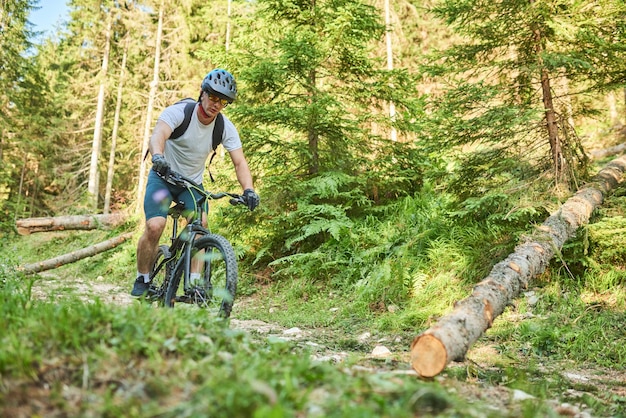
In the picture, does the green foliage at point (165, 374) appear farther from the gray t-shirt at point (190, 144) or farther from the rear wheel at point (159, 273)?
the gray t-shirt at point (190, 144)

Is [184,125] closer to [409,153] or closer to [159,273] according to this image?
[159,273]

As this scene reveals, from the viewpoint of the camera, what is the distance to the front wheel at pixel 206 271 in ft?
13.0

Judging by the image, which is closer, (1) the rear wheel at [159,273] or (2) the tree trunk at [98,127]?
(1) the rear wheel at [159,273]

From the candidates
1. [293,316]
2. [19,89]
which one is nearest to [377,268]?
[293,316]

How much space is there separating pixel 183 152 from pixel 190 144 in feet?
0.43

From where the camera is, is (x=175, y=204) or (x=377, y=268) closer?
(x=175, y=204)

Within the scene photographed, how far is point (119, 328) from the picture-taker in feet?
7.79

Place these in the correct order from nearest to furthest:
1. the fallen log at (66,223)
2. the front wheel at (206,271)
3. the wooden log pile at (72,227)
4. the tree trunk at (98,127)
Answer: the front wheel at (206,271), the wooden log pile at (72,227), the fallen log at (66,223), the tree trunk at (98,127)

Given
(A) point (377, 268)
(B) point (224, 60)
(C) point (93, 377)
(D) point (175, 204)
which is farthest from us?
(B) point (224, 60)

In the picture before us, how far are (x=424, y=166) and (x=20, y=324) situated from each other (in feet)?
27.3

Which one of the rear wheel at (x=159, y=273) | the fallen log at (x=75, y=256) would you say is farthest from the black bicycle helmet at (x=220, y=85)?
the fallen log at (x=75, y=256)

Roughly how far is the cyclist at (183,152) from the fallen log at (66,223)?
11.0 meters

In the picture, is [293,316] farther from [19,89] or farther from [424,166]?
[19,89]

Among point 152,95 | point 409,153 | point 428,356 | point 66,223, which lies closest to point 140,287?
point 428,356
